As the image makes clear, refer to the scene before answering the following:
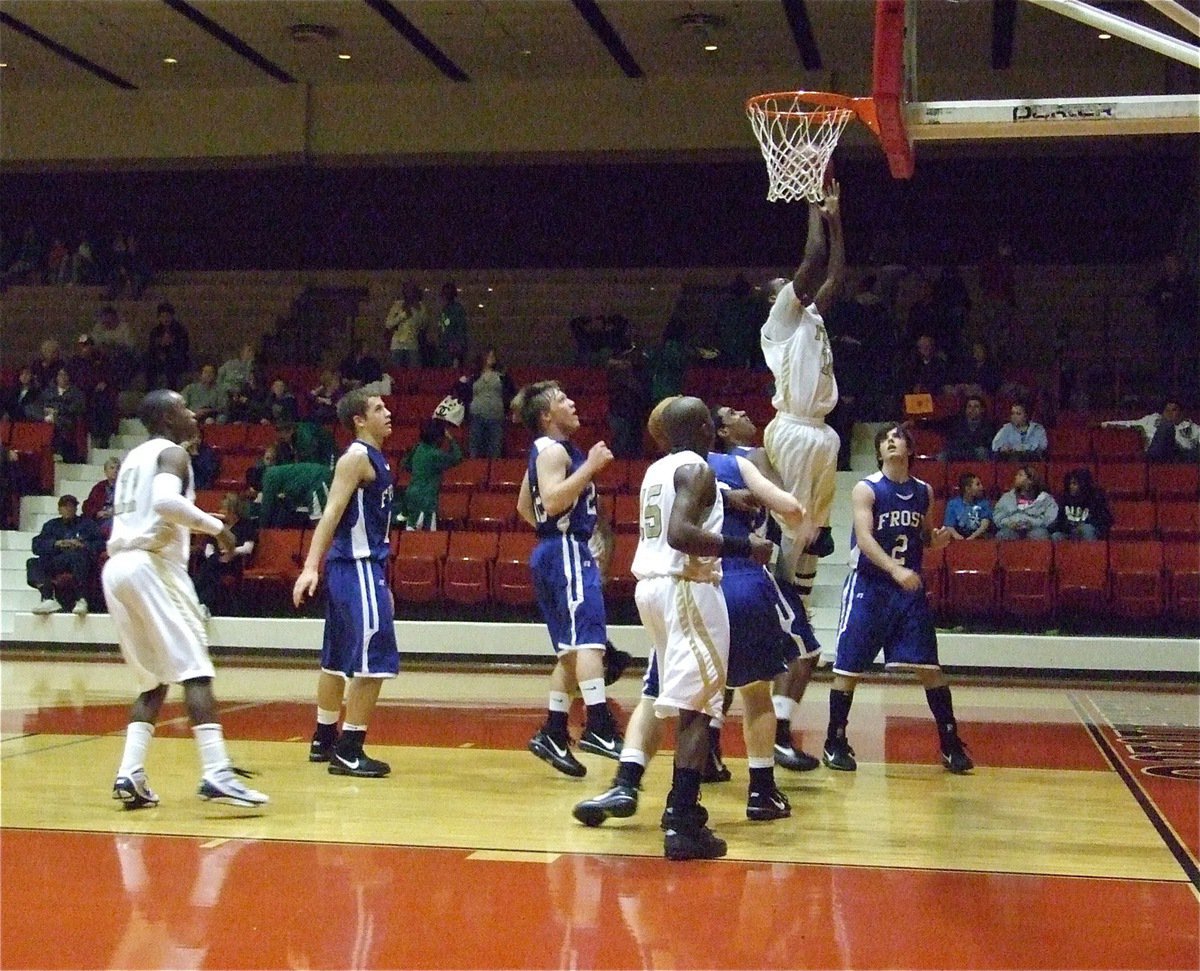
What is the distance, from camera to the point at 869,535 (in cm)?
707

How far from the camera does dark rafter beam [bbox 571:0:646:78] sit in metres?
15.5

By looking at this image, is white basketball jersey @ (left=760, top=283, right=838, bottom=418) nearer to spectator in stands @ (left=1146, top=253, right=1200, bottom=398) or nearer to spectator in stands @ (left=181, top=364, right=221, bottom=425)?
spectator in stands @ (left=1146, top=253, right=1200, bottom=398)

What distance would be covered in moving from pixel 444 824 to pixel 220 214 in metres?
16.1

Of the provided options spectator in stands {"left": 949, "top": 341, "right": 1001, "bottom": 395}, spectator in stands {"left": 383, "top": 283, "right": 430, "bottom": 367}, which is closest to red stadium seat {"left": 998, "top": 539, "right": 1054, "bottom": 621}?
spectator in stands {"left": 949, "top": 341, "right": 1001, "bottom": 395}

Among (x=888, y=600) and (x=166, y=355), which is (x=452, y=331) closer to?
(x=166, y=355)

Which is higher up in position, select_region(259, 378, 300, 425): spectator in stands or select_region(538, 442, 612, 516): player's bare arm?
select_region(259, 378, 300, 425): spectator in stands

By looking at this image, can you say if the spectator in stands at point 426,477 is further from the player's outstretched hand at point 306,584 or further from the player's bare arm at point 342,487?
the player's outstretched hand at point 306,584

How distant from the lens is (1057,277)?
18.0 m

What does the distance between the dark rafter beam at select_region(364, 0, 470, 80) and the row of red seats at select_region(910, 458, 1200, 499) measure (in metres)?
7.54

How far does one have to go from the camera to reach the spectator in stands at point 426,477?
44.4ft

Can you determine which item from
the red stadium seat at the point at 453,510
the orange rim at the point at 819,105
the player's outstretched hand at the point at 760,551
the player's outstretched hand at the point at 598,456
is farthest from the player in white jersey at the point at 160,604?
the red stadium seat at the point at 453,510

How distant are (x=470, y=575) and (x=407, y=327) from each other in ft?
17.8

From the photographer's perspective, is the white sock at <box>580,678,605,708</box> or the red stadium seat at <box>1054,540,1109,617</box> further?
the red stadium seat at <box>1054,540,1109,617</box>

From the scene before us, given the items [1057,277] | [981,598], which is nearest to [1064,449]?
[981,598]
